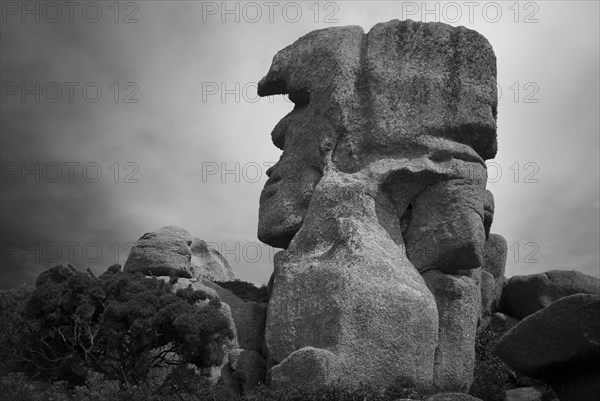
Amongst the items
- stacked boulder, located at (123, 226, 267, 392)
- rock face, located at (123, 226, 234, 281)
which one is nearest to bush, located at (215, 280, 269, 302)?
stacked boulder, located at (123, 226, 267, 392)

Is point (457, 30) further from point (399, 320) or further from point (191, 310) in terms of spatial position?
point (191, 310)

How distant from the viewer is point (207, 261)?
28719 millimetres

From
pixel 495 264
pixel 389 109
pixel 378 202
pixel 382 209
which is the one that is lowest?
pixel 495 264

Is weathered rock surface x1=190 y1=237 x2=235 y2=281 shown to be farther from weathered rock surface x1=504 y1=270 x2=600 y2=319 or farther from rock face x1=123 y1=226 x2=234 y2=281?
weathered rock surface x1=504 y1=270 x2=600 y2=319

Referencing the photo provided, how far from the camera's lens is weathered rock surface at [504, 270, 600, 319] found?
23969mm

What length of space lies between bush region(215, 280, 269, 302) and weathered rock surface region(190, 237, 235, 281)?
2.52 metres

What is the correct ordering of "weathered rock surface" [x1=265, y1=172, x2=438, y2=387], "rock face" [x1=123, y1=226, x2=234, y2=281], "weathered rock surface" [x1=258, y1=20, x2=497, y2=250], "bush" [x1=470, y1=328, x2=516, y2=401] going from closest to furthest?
"weathered rock surface" [x1=265, y1=172, x2=438, y2=387], "bush" [x1=470, y1=328, x2=516, y2=401], "weathered rock surface" [x1=258, y1=20, x2=497, y2=250], "rock face" [x1=123, y1=226, x2=234, y2=281]

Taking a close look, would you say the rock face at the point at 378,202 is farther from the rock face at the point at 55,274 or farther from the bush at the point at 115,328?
the rock face at the point at 55,274

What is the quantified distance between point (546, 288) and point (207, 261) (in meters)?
12.3

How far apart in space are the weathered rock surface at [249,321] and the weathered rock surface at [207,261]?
245 inches

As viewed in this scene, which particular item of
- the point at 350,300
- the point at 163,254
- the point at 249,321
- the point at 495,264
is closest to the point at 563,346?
the point at 350,300

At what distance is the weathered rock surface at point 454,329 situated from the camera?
1833cm

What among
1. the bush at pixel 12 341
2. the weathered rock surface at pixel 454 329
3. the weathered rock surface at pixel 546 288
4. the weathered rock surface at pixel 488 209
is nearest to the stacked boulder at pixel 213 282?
the bush at pixel 12 341

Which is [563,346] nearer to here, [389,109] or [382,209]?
[382,209]
